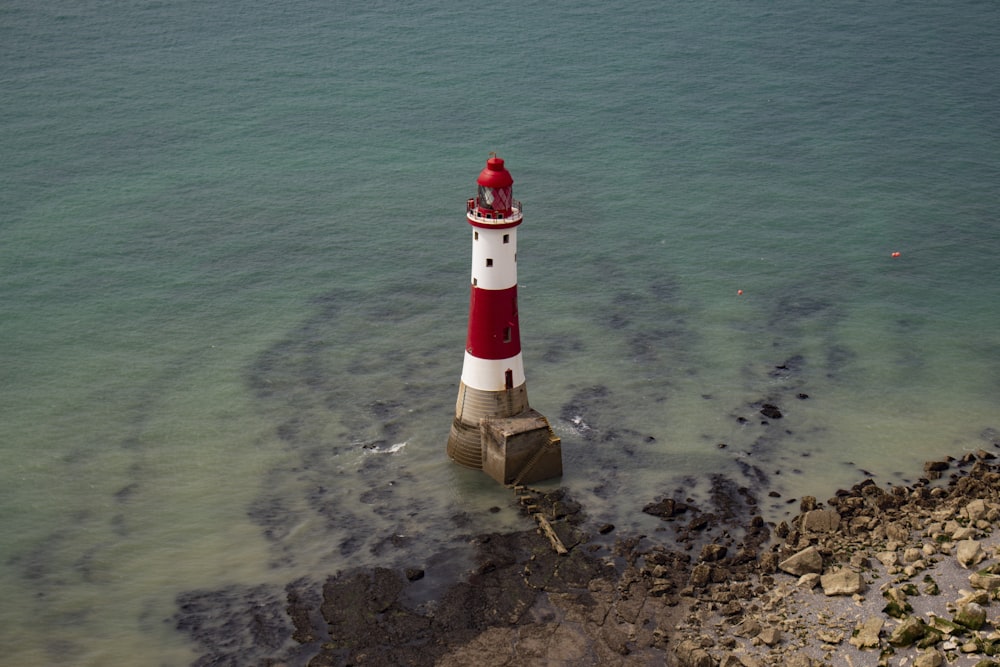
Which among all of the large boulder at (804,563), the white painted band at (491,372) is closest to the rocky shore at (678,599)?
the large boulder at (804,563)

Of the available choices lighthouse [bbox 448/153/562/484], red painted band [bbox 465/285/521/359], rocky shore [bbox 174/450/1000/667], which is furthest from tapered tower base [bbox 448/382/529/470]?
rocky shore [bbox 174/450/1000/667]

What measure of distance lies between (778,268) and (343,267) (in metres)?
18.1

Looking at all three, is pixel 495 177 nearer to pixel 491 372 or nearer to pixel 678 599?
pixel 491 372

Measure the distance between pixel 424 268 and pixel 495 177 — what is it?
61.9 feet

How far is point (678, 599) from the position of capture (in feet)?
101

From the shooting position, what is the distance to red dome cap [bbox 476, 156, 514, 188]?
3394 centimetres

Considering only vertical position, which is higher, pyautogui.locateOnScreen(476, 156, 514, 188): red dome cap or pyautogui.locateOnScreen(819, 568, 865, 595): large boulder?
pyautogui.locateOnScreen(476, 156, 514, 188): red dome cap

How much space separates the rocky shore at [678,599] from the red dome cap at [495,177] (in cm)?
924

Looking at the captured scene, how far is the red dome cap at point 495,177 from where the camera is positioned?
111 feet

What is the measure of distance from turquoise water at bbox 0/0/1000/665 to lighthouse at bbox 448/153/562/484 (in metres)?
1.10

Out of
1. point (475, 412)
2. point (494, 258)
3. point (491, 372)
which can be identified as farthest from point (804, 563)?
point (494, 258)

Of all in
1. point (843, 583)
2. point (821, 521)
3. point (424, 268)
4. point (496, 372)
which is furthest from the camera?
point (424, 268)

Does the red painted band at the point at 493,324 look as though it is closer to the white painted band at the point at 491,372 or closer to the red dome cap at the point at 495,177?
the white painted band at the point at 491,372

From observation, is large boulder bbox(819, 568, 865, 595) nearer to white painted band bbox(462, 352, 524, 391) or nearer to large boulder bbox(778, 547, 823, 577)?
large boulder bbox(778, 547, 823, 577)
